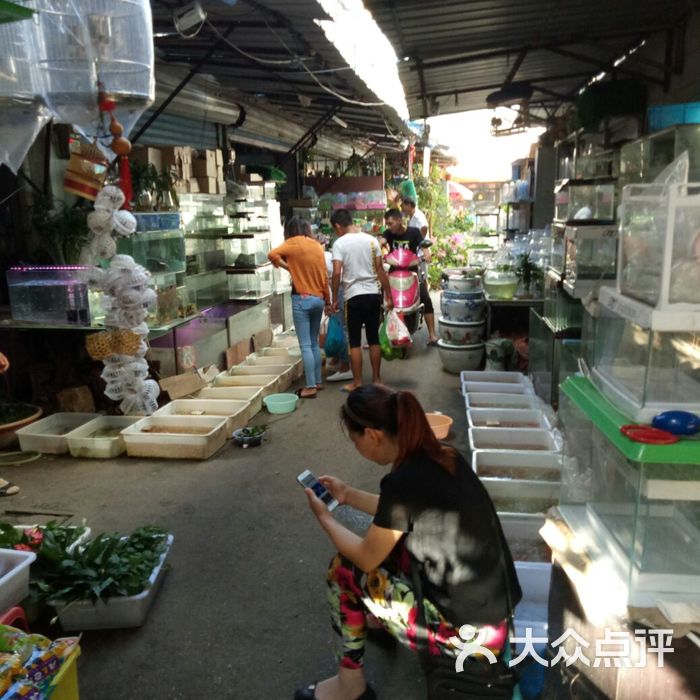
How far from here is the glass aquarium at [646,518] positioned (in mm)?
2055

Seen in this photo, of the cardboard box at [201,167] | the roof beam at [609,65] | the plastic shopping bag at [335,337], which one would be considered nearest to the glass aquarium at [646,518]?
the roof beam at [609,65]

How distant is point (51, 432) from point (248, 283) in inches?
157

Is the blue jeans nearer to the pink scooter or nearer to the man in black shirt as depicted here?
the pink scooter

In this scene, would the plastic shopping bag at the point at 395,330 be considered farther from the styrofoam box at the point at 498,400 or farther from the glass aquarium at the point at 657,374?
the glass aquarium at the point at 657,374

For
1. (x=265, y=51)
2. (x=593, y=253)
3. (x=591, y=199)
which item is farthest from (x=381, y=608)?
(x=591, y=199)

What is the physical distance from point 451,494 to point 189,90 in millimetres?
6356

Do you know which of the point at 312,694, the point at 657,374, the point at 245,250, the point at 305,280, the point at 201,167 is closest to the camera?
the point at 657,374

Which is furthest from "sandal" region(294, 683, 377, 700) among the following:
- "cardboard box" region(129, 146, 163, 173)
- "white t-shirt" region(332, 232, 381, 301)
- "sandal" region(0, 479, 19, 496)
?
"cardboard box" region(129, 146, 163, 173)

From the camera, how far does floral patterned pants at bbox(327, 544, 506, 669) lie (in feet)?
7.19

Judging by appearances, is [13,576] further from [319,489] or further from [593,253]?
[593,253]

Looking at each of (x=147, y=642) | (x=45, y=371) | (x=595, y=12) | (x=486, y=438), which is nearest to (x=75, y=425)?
(x=45, y=371)

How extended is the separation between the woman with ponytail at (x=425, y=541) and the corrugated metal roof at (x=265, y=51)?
2.94 metres

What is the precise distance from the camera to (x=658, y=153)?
485 cm

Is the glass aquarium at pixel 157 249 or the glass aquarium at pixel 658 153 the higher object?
the glass aquarium at pixel 658 153
